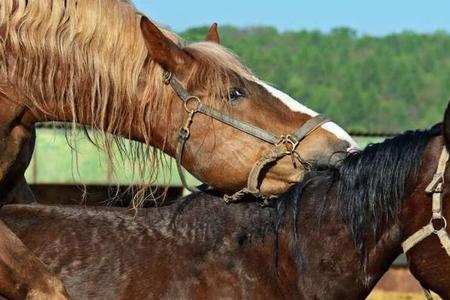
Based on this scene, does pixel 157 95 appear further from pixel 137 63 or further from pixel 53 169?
pixel 53 169

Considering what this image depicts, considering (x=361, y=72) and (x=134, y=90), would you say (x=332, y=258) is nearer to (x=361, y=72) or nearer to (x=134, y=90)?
(x=134, y=90)

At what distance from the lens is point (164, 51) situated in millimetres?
4387

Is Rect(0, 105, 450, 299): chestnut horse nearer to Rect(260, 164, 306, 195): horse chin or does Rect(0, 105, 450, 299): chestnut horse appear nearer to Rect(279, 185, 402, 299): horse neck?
Rect(279, 185, 402, 299): horse neck

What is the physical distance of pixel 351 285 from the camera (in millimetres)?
3902

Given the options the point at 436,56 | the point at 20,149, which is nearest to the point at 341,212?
the point at 20,149

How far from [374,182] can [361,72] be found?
2125 cm

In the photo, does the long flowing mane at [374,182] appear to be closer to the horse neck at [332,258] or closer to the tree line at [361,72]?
the horse neck at [332,258]

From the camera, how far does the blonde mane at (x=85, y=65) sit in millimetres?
4371

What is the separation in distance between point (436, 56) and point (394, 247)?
21.7 m

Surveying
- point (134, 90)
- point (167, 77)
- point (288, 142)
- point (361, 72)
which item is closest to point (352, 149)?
point (288, 142)

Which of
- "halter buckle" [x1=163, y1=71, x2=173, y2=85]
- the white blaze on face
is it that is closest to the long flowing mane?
the white blaze on face

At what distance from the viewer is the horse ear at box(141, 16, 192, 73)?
4371 millimetres

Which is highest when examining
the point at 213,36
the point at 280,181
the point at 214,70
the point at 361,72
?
the point at 213,36

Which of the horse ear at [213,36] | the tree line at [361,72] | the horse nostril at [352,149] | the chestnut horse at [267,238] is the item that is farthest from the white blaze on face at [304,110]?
the tree line at [361,72]
